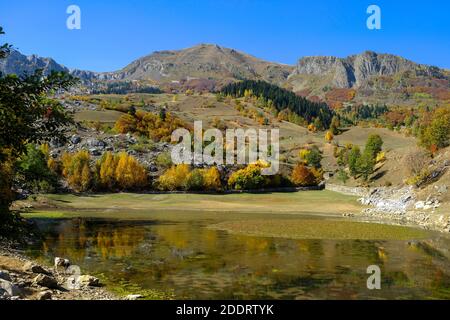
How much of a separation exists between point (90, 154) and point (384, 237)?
323 feet

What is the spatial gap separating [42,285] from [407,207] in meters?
75.0

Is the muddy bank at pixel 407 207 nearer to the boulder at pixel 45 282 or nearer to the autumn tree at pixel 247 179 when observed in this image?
the autumn tree at pixel 247 179

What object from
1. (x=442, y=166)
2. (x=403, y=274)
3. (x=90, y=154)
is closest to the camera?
(x=403, y=274)

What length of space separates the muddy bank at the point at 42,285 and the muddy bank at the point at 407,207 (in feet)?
172

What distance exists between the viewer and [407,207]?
84312 mm

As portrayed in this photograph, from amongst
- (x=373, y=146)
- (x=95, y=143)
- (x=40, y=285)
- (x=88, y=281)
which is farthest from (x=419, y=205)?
(x=95, y=143)

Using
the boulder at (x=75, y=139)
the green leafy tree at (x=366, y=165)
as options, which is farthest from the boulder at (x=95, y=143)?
the green leafy tree at (x=366, y=165)

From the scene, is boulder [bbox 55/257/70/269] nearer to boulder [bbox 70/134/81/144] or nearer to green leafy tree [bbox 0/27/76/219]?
green leafy tree [bbox 0/27/76/219]

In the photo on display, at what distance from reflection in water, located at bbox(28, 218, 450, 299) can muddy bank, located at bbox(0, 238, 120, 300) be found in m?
2.82

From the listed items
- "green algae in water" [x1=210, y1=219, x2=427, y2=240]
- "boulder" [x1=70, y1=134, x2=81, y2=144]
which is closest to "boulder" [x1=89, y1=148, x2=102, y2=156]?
"boulder" [x1=70, y1=134, x2=81, y2=144]
